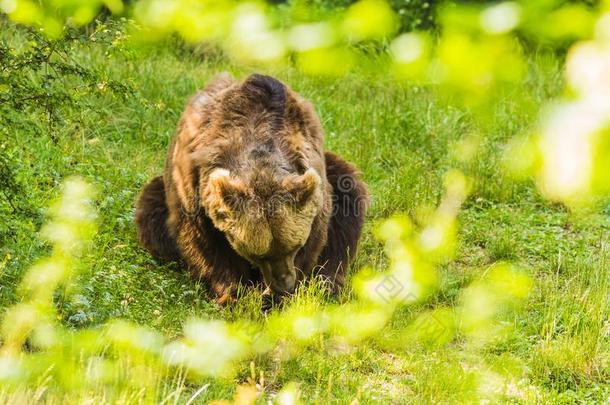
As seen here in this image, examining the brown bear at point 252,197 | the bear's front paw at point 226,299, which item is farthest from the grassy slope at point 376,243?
the brown bear at point 252,197

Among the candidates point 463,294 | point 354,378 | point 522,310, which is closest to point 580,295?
point 522,310

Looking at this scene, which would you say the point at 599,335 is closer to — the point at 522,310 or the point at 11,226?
the point at 522,310

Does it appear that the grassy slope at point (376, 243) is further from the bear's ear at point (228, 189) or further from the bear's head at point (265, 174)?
the bear's ear at point (228, 189)

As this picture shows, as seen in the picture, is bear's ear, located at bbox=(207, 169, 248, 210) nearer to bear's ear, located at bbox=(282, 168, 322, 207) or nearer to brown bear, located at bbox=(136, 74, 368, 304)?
brown bear, located at bbox=(136, 74, 368, 304)

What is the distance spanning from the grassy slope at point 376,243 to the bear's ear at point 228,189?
64 cm

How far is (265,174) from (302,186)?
28cm

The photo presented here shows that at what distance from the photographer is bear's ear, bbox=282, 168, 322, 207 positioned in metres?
4.87

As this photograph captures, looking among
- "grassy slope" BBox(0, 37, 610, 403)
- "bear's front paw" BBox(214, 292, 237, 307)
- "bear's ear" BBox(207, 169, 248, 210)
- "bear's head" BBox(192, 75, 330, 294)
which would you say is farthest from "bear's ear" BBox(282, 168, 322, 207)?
"bear's front paw" BBox(214, 292, 237, 307)

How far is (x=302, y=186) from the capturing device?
16.0 ft

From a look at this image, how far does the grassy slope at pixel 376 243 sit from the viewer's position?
183 inches

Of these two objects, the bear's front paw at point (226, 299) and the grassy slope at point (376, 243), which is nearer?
the grassy slope at point (376, 243)

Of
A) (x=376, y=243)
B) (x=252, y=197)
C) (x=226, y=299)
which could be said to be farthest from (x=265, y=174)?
(x=376, y=243)

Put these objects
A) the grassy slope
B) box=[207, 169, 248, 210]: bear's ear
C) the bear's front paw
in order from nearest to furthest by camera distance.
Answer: the grassy slope < box=[207, 169, 248, 210]: bear's ear < the bear's front paw

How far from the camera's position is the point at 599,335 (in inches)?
193
